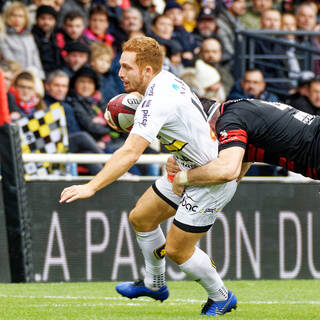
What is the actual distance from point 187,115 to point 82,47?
618 centimetres

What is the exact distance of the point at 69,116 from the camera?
37.0ft

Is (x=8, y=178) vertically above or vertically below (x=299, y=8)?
below

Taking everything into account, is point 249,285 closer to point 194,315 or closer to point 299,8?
point 194,315

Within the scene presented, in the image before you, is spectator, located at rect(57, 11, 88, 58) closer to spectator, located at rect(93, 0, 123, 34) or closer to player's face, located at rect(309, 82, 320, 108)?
spectator, located at rect(93, 0, 123, 34)

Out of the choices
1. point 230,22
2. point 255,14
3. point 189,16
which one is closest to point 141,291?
point 189,16

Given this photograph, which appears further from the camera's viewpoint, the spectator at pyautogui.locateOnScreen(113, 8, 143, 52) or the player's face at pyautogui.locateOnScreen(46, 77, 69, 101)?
the spectator at pyautogui.locateOnScreen(113, 8, 143, 52)

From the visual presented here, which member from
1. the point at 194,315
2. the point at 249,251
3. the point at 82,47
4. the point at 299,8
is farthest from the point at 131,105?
the point at 299,8

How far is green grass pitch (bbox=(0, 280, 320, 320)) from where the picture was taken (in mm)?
6715

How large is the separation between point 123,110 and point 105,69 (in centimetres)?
580

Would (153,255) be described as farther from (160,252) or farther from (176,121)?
(176,121)

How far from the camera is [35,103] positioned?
11.0m

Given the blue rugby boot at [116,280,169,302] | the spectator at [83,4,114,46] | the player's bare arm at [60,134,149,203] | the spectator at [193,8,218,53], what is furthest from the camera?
the spectator at [193,8,218,53]

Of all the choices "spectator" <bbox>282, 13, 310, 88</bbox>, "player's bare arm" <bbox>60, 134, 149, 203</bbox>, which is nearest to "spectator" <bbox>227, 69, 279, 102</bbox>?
"spectator" <bbox>282, 13, 310, 88</bbox>

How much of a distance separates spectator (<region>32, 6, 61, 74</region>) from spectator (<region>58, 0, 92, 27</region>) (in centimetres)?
46
